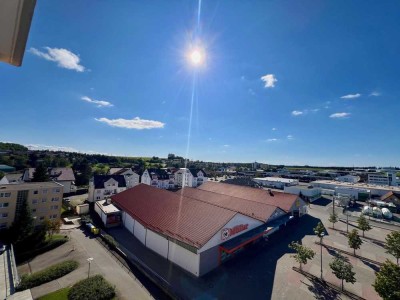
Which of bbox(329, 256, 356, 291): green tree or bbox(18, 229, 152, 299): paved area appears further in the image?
bbox(329, 256, 356, 291): green tree

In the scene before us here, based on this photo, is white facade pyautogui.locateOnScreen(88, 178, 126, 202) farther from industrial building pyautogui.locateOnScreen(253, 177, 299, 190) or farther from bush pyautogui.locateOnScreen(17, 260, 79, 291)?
industrial building pyautogui.locateOnScreen(253, 177, 299, 190)

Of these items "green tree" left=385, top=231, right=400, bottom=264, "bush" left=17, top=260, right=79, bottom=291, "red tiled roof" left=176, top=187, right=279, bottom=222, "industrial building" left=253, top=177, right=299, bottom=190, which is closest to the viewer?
"bush" left=17, top=260, right=79, bottom=291

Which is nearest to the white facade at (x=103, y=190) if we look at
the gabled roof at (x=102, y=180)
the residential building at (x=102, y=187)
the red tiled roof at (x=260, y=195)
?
the residential building at (x=102, y=187)

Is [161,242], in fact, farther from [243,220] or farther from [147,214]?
[243,220]

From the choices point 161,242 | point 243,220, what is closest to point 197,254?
point 161,242

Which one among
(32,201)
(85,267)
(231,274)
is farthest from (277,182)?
(32,201)

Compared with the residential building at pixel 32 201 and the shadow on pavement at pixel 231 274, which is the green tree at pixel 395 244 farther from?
the residential building at pixel 32 201

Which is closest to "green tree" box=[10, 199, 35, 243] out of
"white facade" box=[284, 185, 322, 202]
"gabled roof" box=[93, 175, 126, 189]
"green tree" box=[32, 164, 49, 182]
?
"gabled roof" box=[93, 175, 126, 189]
